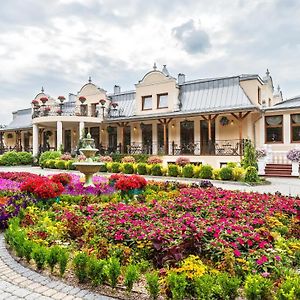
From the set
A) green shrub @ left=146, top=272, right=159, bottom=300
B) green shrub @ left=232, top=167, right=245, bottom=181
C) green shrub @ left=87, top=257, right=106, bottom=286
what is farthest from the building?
green shrub @ left=146, top=272, right=159, bottom=300

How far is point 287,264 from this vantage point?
4012 mm

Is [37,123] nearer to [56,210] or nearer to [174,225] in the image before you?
[56,210]

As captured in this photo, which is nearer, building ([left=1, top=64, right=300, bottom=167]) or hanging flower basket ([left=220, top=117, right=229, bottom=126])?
building ([left=1, top=64, right=300, bottom=167])

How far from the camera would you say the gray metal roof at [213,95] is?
20742 mm

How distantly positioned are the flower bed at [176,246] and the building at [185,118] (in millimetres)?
13003

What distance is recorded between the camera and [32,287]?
144 inches

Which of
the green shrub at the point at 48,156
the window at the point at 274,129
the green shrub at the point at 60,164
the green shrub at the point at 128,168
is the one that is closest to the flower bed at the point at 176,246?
the green shrub at the point at 128,168

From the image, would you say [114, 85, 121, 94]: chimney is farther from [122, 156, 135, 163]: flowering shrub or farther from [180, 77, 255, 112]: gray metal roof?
[122, 156, 135, 163]: flowering shrub

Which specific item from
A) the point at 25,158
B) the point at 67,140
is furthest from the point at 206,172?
the point at 67,140

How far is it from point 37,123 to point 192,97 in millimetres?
12752

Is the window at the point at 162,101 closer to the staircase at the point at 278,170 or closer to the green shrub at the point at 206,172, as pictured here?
the staircase at the point at 278,170

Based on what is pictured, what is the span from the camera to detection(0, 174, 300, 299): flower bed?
3.27 metres

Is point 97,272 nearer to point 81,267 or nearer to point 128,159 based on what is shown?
point 81,267

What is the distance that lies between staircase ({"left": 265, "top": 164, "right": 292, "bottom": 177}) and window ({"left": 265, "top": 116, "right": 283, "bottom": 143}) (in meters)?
2.13
